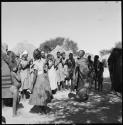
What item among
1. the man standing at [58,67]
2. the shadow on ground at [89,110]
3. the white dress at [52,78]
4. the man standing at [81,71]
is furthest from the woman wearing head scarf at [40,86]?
the man standing at [58,67]

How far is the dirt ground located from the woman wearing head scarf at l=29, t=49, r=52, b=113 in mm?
374

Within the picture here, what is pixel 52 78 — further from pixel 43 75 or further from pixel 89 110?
pixel 43 75

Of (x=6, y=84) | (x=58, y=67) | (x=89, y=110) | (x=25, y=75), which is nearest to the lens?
(x=6, y=84)

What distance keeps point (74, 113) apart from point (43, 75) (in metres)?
1.42

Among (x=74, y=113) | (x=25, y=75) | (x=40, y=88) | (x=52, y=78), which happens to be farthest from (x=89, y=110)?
(x=52, y=78)

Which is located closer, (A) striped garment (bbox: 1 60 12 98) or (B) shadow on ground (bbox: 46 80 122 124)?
(B) shadow on ground (bbox: 46 80 122 124)

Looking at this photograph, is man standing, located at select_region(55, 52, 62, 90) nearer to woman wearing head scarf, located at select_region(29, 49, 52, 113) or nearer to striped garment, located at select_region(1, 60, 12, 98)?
woman wearing head scarf, located at select_region(29, 49, 52, 113)

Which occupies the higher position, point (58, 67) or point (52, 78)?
point (58, 67)

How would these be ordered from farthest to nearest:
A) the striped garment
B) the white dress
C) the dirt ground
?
1. the white dress
2. the striped garment
3. the dirt ground

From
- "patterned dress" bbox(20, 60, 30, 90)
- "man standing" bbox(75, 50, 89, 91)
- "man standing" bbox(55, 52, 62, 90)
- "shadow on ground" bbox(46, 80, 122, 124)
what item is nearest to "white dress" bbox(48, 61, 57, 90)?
"man standing" bbox(55, 52, 62, 90)

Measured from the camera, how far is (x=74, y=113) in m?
9.81

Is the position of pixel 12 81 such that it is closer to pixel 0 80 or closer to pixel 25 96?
pixel 0 80

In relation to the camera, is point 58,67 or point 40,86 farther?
point 58,67

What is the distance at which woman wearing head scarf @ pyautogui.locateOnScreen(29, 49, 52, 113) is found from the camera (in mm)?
9773
